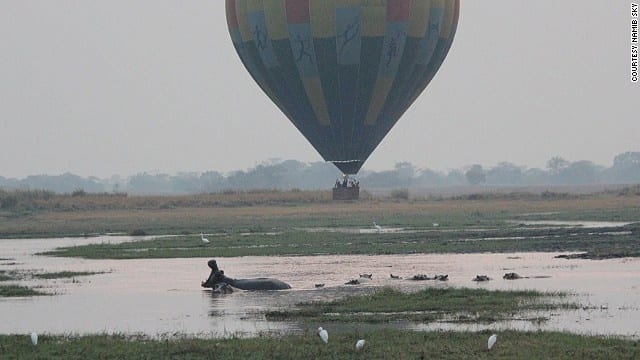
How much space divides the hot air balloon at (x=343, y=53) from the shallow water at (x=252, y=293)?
2323 centimetres

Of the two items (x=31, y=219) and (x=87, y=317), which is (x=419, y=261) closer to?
(x=87, y=317)

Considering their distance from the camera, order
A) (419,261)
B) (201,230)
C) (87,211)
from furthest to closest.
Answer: (87,211)
(201,230)
(419,261)

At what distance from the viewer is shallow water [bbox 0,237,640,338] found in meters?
26.7

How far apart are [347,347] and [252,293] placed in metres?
11.6

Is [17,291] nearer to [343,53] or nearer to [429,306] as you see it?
[429,306]

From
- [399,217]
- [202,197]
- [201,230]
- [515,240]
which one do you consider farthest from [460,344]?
[202,197]

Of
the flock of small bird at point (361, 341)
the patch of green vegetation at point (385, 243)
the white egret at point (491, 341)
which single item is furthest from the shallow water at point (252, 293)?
the white egret at point (491, 341)

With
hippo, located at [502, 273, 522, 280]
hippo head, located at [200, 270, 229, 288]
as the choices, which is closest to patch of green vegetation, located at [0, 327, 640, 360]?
hippo head, located at [200, 270, 229, 288]


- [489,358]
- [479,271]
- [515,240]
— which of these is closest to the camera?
[489,358]

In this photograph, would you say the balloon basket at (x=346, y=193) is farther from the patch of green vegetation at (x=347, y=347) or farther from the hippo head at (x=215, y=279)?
the patch of green vegetation at (x=347, y=347)

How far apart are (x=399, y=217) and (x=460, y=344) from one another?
59.6 meters

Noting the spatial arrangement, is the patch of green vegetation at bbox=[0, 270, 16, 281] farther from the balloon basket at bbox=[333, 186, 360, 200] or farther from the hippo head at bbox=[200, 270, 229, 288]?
the balloon basket at bbox=[333, 186, 360, 200]

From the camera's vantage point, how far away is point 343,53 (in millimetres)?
70312

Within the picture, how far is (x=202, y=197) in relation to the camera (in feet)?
351
